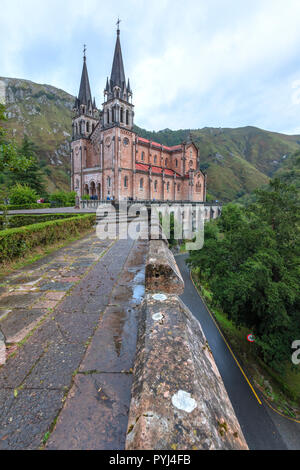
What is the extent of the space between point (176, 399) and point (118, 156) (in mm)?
34313

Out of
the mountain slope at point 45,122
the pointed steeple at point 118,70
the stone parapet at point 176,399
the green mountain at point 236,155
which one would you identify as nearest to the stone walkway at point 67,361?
the stone parapet at point 176,399

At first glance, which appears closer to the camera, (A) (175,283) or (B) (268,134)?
(A) (175,283)

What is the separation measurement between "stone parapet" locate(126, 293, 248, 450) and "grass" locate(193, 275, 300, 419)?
15.0 m

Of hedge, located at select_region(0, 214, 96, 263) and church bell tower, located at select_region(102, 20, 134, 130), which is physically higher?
church bell tower, located at select_region(102, 20, 134, 130)

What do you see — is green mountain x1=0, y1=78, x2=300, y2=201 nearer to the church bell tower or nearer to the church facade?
the church facade

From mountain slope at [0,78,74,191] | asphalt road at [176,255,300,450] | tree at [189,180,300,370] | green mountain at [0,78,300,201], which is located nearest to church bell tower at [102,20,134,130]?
tree at [189,180,300,370]

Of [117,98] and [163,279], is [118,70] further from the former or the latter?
[163,279]

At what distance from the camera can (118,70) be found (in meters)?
32.8

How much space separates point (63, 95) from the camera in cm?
14625

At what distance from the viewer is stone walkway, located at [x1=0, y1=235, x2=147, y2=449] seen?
119 centimetres

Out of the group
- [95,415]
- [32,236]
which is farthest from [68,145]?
[95,415]

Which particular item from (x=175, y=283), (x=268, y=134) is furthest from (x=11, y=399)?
(x=268, y=134)

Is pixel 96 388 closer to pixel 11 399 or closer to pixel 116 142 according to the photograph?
pixel 11 399

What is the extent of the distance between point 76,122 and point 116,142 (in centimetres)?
1270
